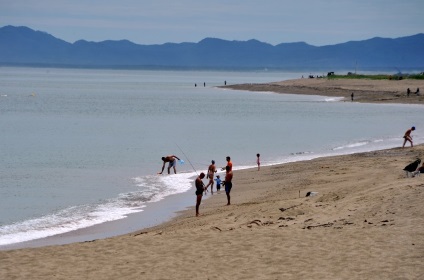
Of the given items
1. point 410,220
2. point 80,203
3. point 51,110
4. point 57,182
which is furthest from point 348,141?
point 51,110

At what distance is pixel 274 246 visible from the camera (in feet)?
41.0

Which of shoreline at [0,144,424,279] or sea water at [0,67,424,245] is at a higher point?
shoreline at [0,144,424,279]

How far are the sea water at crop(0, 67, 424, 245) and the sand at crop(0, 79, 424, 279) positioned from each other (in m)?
4.11

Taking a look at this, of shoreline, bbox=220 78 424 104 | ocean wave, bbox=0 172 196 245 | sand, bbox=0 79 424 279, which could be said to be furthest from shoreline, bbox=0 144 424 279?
shoreline, bbox=220 78 424 104

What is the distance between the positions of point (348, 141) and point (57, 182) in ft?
68.3

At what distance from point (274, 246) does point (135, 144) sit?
2942cm

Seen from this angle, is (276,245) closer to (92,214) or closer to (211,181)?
(92,214)

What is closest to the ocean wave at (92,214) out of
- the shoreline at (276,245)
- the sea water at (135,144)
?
the sea water at (135,144)

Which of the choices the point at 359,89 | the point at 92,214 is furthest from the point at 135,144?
the point at 359,89

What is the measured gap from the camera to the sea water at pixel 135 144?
842 inches

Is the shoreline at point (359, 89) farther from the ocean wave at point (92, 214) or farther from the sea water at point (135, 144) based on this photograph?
the ocean wave at point (92, 214)

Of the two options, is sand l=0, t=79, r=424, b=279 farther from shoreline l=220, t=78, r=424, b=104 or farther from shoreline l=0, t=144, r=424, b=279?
shoreline l=220, t=78, r=424, b=104

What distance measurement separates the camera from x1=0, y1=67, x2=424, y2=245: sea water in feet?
70.1

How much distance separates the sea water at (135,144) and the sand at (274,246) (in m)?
4.11
